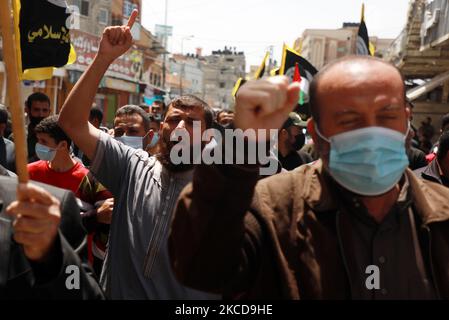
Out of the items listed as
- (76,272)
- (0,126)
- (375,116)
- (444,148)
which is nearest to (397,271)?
(375,116)

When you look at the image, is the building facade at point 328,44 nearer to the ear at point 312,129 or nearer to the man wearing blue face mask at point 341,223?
the ear at point 312,129

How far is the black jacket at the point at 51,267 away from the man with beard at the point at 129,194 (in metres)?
0.87

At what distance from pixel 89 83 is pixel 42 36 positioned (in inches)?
68.0

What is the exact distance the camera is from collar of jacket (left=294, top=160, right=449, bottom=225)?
5.64ft

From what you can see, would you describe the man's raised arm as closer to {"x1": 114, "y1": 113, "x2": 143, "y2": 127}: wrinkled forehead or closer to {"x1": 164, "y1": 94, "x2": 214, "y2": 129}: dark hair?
{"x1": 164, "y1": 94, "x2": 214, "y2": 129}: dark hair

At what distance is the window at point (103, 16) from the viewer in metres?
33.5

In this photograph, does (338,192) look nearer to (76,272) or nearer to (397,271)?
(397,271)

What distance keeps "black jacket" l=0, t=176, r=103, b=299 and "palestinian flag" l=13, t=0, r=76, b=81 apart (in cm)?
230

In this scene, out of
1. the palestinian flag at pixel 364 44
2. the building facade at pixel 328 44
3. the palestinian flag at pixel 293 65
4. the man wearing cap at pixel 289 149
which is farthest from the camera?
the building facade at pixel 328 44

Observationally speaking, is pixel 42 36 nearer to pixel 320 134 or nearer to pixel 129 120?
pixel 129 120

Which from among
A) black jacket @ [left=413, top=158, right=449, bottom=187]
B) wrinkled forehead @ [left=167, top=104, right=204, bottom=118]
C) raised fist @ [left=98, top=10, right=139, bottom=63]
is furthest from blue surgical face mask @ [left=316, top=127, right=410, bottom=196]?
black jacket @ [left=413, top=158, right=449, bottom=187]

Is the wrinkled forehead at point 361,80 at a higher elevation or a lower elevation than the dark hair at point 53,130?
higher

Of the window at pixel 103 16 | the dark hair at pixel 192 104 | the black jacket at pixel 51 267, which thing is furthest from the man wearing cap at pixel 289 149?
the window at pixel 103 16

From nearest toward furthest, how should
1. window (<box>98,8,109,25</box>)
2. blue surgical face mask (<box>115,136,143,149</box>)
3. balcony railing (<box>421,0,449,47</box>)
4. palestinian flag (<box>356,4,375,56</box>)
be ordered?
blue surgical face mask (<box>115,136,143,149</box>) < palestinian flag (<box>356,4,375,56</box>) < balcony railing (<box>421,0,449,47</box>) < window (<box>98,8,109,25</box>)
